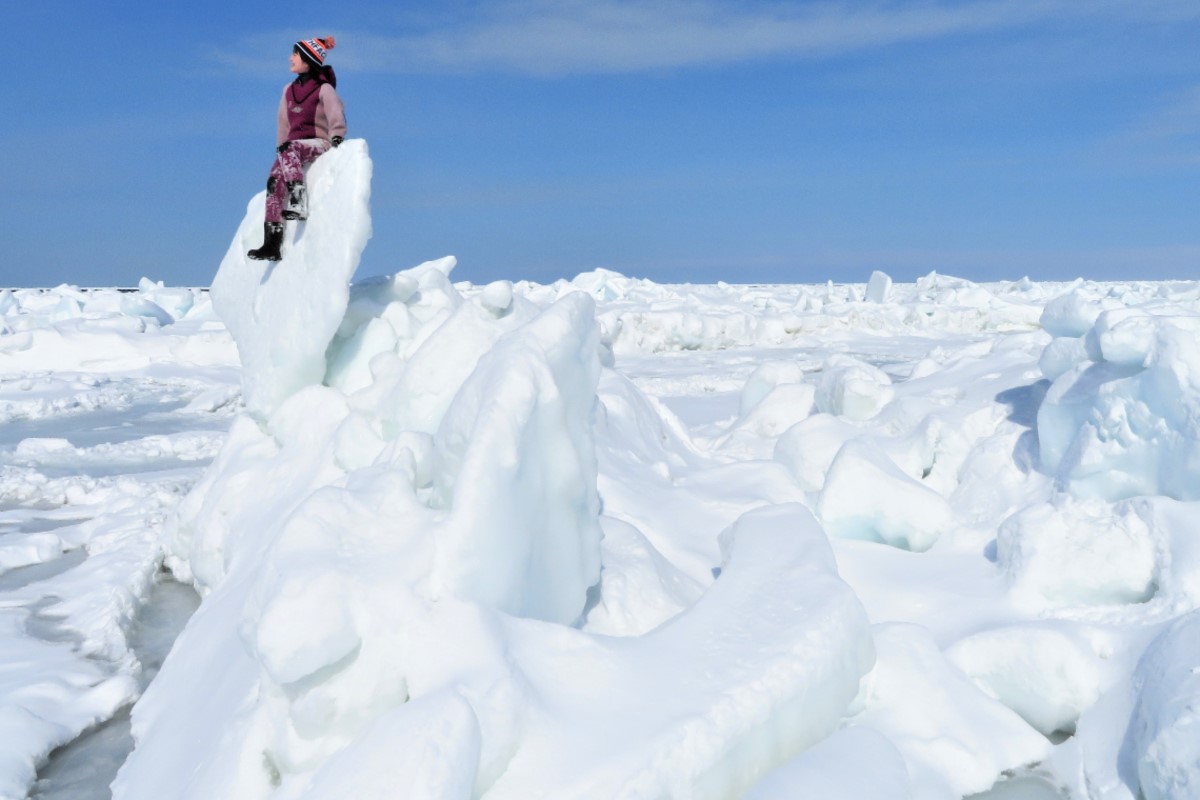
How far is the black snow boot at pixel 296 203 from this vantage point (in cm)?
484

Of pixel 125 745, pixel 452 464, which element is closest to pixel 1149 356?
pixel 452 464

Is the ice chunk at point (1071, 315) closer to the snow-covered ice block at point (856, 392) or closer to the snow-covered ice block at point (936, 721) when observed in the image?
the snow-covered ice block at point (856, 392)

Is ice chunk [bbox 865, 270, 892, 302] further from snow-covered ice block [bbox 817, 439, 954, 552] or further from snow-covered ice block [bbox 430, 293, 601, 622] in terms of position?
snow-covered ice block [bbox 430, 293, 601, 622]

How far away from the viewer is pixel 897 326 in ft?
66.3

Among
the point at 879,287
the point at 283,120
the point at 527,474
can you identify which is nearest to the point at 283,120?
the point at 283,120

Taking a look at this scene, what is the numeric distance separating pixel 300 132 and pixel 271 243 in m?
0.59

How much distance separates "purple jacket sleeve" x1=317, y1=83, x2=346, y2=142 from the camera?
16.4ft

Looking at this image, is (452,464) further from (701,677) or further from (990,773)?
(990,773)

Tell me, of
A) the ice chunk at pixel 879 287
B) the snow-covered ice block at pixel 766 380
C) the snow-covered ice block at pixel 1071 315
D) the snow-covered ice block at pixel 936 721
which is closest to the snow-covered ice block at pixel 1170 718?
the snow-covered ice block at pixel 936 721

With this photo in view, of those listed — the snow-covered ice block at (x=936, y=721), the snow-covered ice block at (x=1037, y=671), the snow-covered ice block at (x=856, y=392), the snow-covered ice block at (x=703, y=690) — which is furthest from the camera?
the snow-covered ice block at (x=856, y=392)

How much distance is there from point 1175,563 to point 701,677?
2.21 m

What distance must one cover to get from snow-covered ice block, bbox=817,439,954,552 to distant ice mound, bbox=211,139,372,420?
8.18 feet

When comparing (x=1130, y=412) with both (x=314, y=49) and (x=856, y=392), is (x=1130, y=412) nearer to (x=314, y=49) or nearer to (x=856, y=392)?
(x=856, y=392)

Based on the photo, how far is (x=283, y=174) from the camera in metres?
4.88
